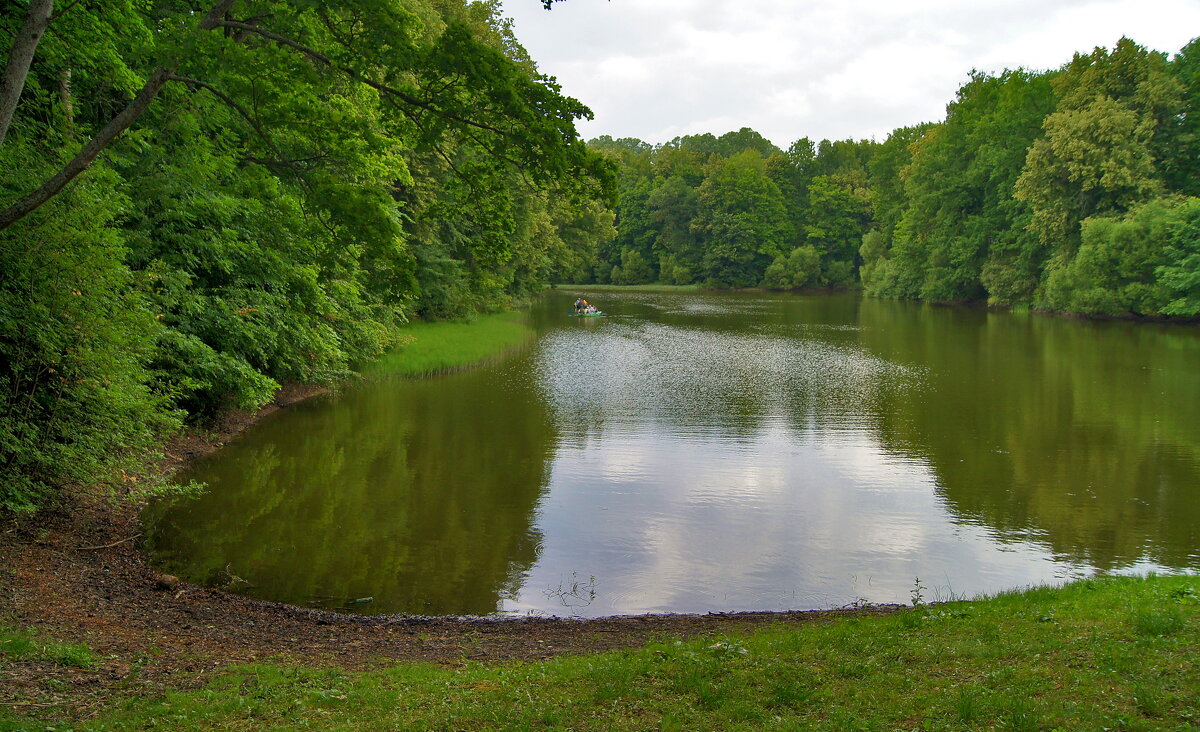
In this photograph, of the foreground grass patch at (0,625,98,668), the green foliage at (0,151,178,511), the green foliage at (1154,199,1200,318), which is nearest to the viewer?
the foreground grass patch at (0,625,98,668)

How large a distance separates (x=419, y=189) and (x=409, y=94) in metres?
21.0

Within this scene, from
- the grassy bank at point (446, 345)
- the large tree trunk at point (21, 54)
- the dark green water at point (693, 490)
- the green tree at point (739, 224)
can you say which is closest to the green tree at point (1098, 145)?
the dark green water at point (693, 490)

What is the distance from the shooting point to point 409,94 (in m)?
8.12

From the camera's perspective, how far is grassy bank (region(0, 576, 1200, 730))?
15.6ft

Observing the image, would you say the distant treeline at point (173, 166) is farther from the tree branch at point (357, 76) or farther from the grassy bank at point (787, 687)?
the grassy bank at point (787, 687)

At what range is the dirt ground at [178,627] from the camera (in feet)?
18.7

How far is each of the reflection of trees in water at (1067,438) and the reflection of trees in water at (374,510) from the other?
7.05 metres

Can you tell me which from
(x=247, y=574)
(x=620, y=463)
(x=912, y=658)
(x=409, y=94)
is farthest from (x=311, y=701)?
(x=620, y=463)

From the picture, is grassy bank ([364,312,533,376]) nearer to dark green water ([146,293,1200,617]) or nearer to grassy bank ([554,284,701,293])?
dark green water ([146,293,1200,617])

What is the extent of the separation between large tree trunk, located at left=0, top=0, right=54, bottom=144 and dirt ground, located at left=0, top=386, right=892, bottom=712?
156 inches

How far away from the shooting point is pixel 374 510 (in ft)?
40.0

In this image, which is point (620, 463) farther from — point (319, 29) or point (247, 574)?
point (319, 29)

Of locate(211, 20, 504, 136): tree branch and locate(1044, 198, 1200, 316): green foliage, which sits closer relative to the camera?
locate(211, 20, 504, 136): tree branch

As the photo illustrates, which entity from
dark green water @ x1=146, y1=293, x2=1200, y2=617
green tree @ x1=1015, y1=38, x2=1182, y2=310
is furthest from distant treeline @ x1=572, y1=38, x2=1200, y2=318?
dark green water @ x1=146, y1=293, x2=1200, y2=617
